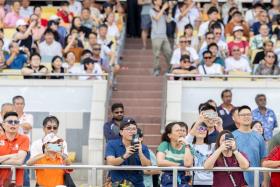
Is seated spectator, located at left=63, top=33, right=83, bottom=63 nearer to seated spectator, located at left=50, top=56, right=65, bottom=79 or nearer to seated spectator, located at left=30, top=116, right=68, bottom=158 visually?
→ seated spectator, located at left=50, top=56, right=65, bottom=79

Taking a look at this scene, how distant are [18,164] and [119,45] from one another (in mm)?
10635

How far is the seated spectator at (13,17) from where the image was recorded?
27844 mm

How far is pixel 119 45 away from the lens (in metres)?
27.4

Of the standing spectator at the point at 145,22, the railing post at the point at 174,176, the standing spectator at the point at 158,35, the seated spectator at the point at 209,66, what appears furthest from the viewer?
the standing spectator at the point at 145,22

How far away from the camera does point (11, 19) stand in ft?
91.6

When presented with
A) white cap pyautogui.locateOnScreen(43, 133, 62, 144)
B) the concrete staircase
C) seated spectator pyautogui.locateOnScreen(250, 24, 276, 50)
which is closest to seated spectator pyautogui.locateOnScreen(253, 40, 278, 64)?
seated spectator pyautogui.locateOnScreen(250, 24, 276, 50)

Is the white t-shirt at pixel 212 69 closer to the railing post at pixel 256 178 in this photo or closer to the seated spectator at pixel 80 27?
the seated spectator at pixel 80 27

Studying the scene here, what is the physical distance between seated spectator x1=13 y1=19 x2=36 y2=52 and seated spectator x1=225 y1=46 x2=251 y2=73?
4.10 meters

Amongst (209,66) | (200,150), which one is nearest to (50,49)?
(209,66)

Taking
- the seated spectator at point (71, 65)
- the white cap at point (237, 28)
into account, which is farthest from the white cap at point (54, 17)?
the white cap at point (237, 28)

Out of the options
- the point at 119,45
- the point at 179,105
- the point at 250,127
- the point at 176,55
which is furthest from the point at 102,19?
the point at 250,127

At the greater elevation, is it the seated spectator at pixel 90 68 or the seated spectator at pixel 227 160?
the seated spectator at pixel 90 68

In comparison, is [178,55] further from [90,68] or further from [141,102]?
[90,68]

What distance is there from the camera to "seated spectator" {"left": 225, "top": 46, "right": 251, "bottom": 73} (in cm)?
2462
